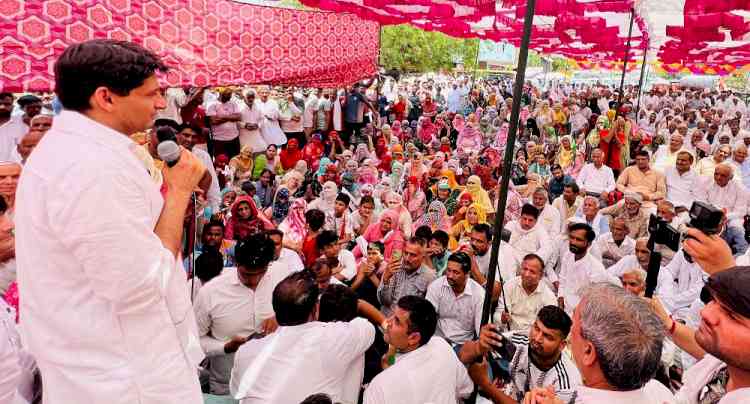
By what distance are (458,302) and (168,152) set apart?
2.85 m

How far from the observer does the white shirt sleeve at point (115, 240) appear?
1.04 metres

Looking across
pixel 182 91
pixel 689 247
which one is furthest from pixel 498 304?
pixel 182 91

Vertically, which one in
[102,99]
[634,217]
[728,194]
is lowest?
[634,217]

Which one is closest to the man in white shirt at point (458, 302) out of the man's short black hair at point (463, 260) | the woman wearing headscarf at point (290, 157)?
the man's short black hair at point (463, 260)

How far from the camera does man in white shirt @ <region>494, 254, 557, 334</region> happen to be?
382 cm

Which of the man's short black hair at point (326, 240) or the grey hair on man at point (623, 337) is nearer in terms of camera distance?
the grey hair on man at point (623, 337)

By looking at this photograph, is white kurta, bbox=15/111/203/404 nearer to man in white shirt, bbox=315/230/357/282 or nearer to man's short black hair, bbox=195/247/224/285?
man's short black hair, bbox=195/247/224/285

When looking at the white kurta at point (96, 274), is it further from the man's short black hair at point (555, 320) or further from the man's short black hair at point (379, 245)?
the man's short black hair at point (379, 245)

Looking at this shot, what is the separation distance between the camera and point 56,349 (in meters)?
1.18

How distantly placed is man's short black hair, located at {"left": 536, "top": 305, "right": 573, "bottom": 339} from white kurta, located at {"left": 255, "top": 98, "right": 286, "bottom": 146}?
7713mm

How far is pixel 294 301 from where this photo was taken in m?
2.53

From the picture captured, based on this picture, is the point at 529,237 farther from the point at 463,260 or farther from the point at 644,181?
the point at 644,181

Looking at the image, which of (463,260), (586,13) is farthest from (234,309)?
(586,13)

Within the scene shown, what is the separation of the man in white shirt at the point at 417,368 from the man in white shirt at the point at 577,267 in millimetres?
2037
